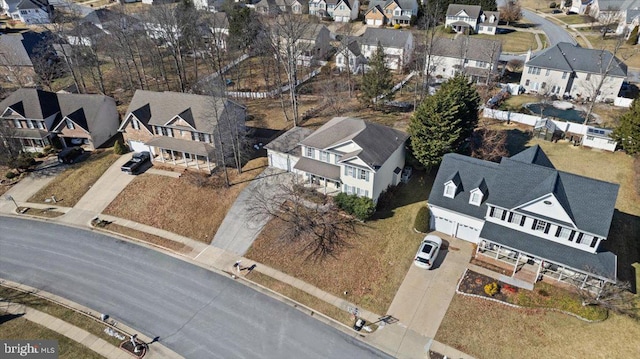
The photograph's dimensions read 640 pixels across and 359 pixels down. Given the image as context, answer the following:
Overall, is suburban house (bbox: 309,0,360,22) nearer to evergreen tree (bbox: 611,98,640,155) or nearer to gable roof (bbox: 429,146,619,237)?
evergreen tree (bbox: 611,98,640,155)

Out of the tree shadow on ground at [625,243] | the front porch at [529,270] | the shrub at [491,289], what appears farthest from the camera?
the tree shadow on ground at [625,243]

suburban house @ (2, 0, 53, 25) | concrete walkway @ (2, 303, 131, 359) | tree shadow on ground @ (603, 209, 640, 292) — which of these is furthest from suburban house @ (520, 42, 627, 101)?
suburban house @ (2, 0, 53, 25)

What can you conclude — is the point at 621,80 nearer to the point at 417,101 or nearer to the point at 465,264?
the point at 417,101

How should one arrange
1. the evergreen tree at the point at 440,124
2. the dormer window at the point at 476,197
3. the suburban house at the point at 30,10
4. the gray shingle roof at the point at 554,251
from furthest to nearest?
the suburban house at the point at 30,10 → the evergreen tree at the point at 440,124 → the dormer window at the point at 476,197 → the gray shingle roof at the point at 554,251

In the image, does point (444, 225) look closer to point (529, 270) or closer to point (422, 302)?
point (529, 270)

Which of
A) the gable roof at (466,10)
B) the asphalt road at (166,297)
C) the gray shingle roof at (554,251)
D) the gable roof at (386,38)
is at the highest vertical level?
the gable roof at (466,10)

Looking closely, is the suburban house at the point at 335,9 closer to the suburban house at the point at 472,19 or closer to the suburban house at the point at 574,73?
the suburban house at the point at 472,19

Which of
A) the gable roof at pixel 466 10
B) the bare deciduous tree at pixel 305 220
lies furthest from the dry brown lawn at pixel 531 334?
the gable roof at pixel 466 10
